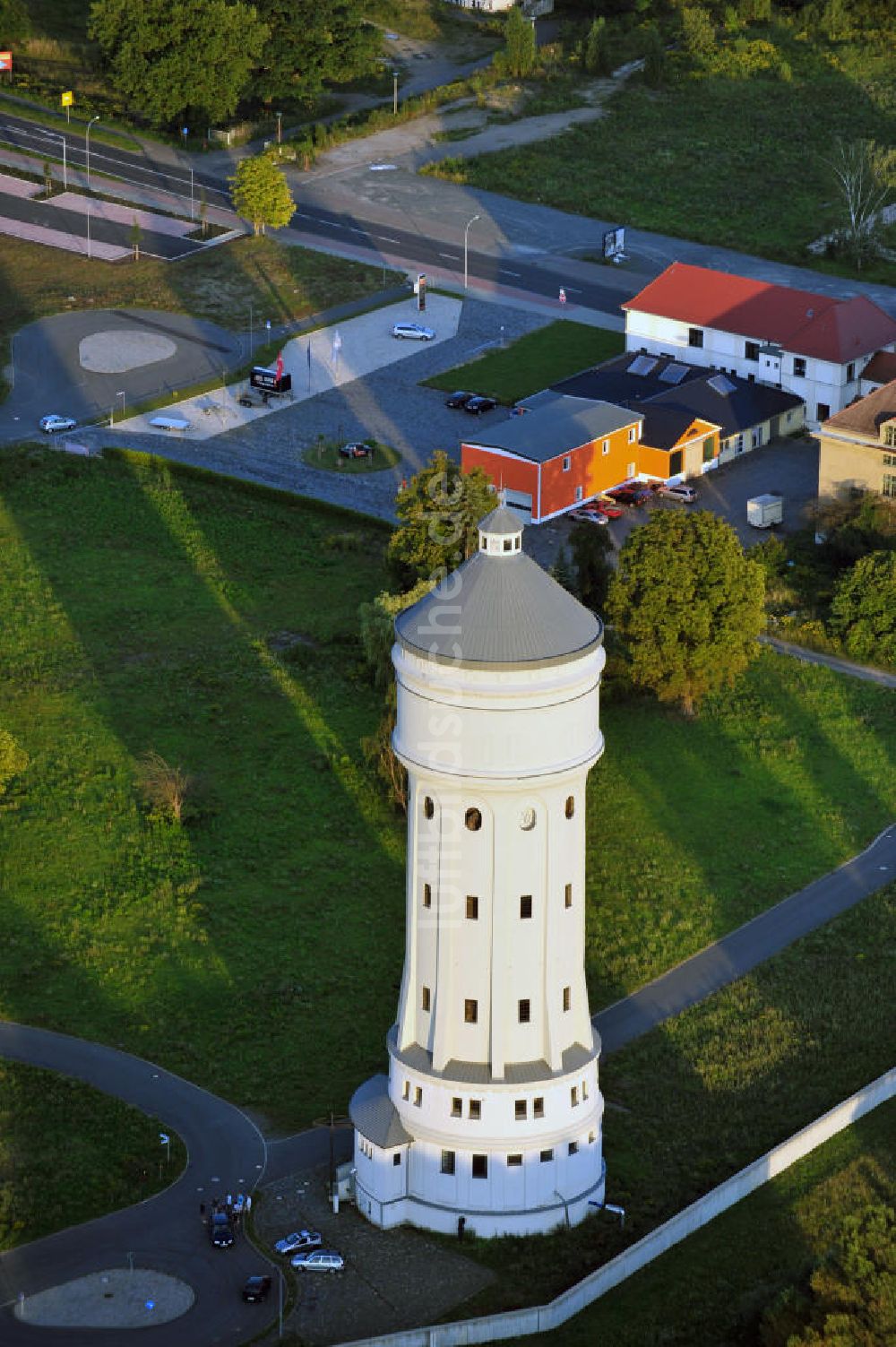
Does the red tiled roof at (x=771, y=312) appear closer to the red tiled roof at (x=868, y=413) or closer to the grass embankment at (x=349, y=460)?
the red tiled roof at (x=868, y=413)

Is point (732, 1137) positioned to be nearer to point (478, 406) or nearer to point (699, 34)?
point (478, 406)

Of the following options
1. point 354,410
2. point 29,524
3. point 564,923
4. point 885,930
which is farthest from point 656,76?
point 564,923

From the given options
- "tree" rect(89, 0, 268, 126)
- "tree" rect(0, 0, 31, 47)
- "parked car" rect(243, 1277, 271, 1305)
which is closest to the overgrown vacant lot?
"parked car" rect(243, 1277, 271, 1305)

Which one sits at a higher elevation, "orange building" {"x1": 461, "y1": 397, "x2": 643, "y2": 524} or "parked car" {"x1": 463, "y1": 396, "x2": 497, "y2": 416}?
"orange building" {"x1": 461, "y1": 397, "x2": 643, "y2": 524}

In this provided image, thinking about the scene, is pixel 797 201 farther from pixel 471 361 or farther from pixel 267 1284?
pixel 267 1284

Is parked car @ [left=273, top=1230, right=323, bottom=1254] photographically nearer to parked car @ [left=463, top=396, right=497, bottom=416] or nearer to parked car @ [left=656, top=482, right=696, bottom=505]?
parked car @ [left=656, top=482, right=696, bottom=505]

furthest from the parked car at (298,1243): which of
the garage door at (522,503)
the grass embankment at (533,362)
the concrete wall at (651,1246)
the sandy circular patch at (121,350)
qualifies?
the sandy circular patch at (121,350)

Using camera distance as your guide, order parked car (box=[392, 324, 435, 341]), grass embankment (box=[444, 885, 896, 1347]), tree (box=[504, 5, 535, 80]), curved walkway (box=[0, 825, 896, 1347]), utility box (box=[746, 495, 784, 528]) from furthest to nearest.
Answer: tree (box=[504, 5, 535, 80]) < parked car (box=[392, 324, 435, 341]) < utility box (box=[746, 495, 784, 528]) < grass embankment (box=[444, 885, 896, 1347]) < curved walkway (box=[0, 825, 896, 1347])
